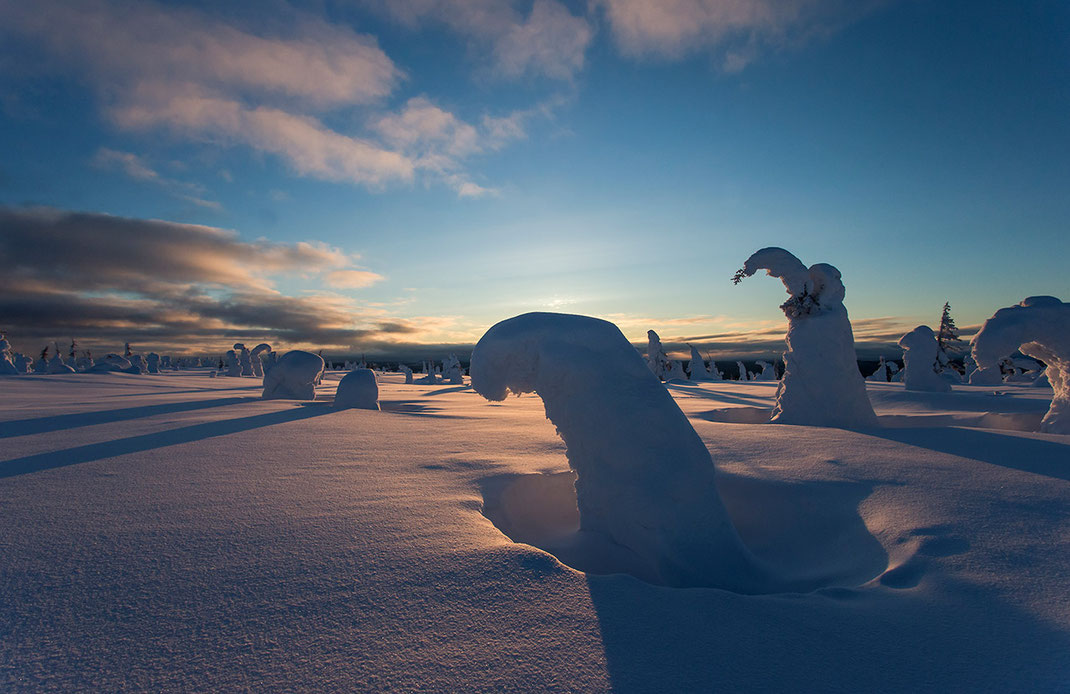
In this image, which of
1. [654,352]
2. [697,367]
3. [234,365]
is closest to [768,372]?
[697,367]

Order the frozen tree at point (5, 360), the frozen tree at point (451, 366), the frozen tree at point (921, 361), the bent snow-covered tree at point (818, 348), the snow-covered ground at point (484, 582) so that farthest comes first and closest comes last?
the frozen tree at point (451, 366)
the frozen tree at point (5, 360)
the frozen tree at point (921, 361)
the bent snow-covered tree at point (818, 348)
the snow-covered ground at point (484, 582)

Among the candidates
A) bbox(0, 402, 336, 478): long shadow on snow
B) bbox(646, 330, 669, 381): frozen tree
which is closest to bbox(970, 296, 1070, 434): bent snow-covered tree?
bbox(0, 402, 336, 478): long shadow on snow

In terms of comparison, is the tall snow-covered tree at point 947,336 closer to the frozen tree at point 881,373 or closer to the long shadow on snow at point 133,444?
the frozen tree at point 881,373

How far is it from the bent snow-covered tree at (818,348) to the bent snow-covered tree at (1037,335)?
1.78m

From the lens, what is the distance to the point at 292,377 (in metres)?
13.3

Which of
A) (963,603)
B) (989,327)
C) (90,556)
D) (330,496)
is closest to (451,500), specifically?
(330,496)

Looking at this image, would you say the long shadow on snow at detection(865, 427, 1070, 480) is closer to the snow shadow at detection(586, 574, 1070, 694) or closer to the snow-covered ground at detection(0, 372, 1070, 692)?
the snow-covered ground at detection(0, 372, 1070, 692)

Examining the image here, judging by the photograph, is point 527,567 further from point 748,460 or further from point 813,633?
point 748,460

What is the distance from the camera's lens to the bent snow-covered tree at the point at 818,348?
26.5 feet

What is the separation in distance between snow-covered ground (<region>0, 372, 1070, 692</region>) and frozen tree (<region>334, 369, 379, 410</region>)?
6.75 metres

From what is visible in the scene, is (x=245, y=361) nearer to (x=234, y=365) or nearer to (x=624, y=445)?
(x=234, y=365)

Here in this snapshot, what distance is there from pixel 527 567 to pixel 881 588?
2.14 meters

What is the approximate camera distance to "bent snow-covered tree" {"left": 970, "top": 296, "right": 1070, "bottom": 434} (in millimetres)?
6840

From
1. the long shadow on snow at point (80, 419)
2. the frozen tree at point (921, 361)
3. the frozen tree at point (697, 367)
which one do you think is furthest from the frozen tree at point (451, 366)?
the frozen tree at point (921, 361)
